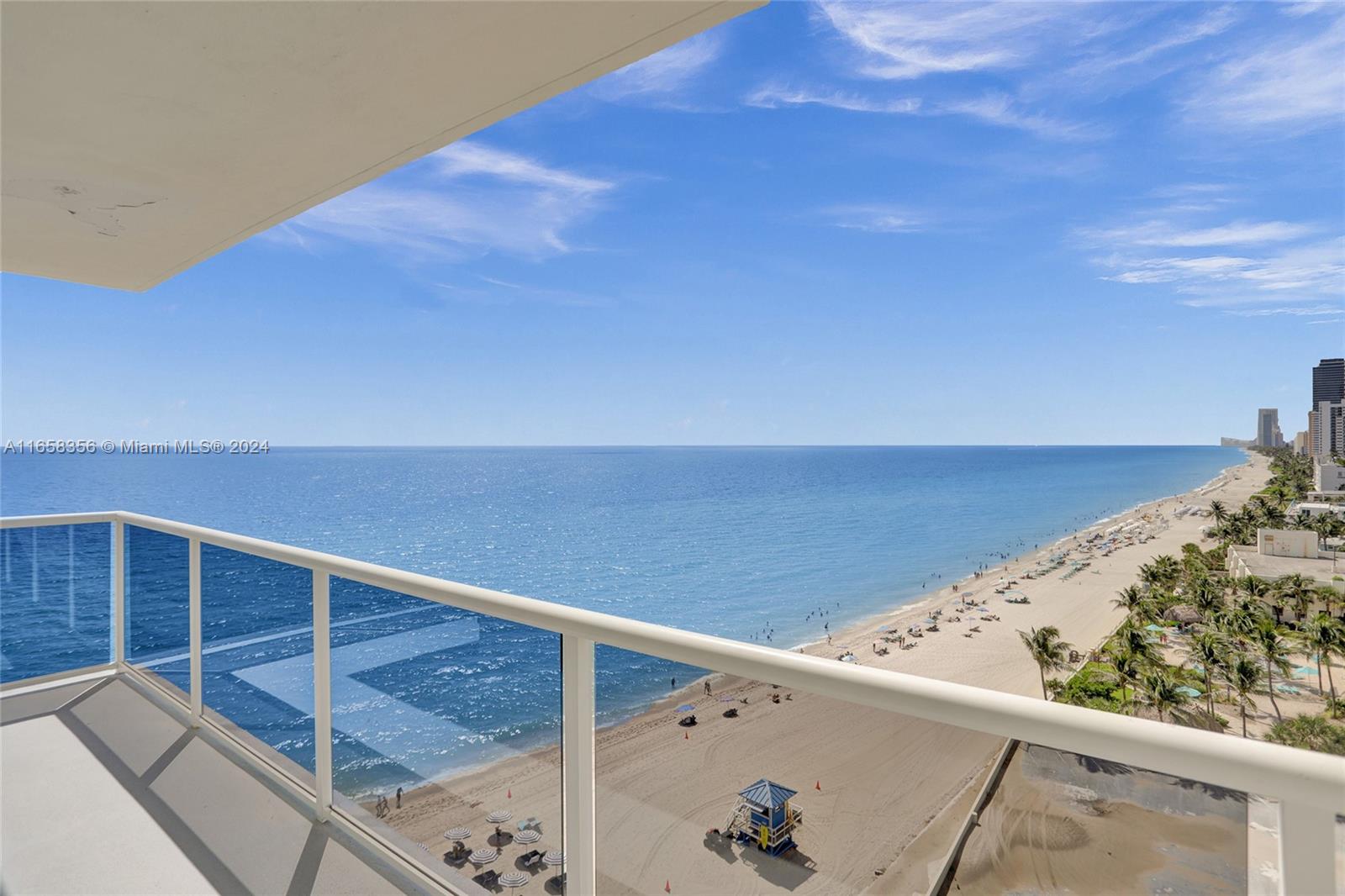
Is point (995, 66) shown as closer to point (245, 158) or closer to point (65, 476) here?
point (245, 158)

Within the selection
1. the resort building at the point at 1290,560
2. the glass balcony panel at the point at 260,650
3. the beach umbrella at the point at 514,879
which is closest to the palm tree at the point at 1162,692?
the resort building at the point at 1290,560

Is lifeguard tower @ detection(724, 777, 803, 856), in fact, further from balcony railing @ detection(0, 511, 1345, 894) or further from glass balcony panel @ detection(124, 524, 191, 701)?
glass balcony panel @ detection(124, 524, 191, 701)

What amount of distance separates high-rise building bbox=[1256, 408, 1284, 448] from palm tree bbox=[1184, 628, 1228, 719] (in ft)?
107

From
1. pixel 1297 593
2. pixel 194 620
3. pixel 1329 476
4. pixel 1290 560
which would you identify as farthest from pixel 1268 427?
pixel 194 620

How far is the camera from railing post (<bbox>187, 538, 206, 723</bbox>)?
8.64ft

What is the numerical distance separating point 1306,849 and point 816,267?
2440 inches

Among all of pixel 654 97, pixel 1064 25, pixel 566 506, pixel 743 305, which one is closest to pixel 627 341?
pixel 743 305

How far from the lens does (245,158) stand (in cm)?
207

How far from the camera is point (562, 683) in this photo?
1.37 meters

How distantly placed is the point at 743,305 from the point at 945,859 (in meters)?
63.2

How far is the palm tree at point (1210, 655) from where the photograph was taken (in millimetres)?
19984

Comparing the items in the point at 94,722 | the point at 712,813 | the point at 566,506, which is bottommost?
the point at 566,506

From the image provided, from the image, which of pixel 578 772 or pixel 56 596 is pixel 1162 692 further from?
pixel 56 596

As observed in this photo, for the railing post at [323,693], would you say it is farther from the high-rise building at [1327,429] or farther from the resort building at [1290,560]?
the high-rise building at [1327,429]
